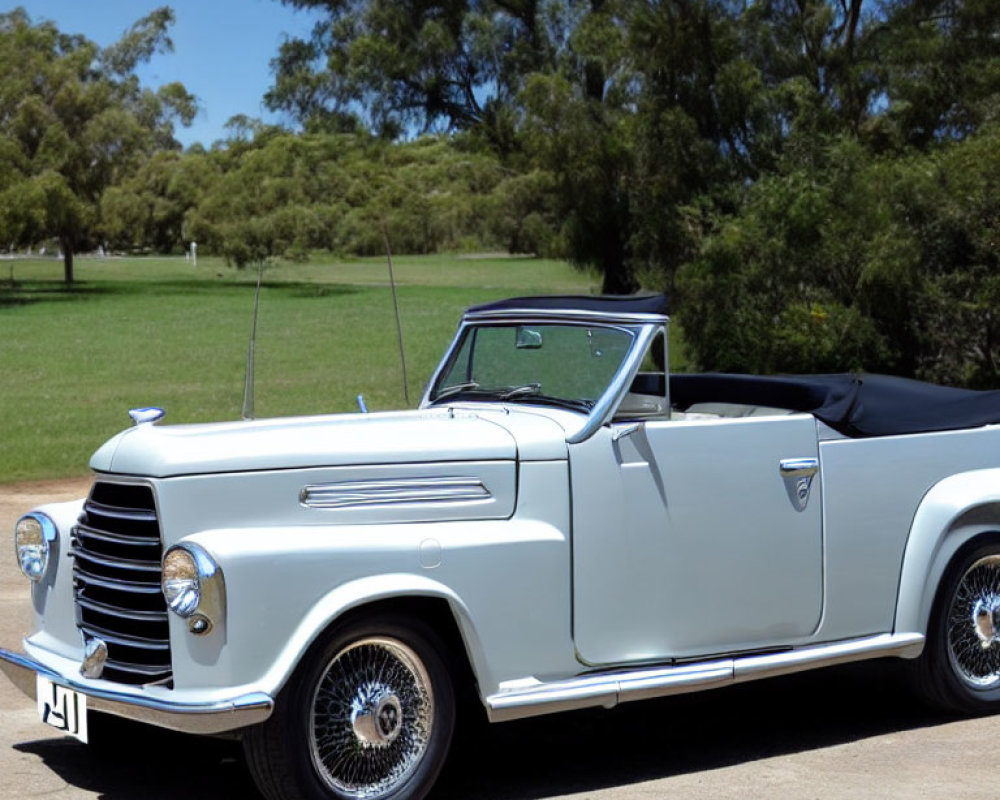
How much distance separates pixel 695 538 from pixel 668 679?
546 mm

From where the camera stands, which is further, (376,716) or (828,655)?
(828,655)

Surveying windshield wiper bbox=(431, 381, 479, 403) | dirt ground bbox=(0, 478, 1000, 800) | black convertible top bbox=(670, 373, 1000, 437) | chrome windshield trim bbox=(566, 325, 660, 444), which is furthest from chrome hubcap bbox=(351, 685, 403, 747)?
black convertible top bbox=(670, 373, 1000, 437)

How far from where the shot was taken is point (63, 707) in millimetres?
5230

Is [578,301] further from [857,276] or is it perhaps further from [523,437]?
[857,276]

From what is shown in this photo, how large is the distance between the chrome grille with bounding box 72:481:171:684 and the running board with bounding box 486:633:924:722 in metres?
1.17

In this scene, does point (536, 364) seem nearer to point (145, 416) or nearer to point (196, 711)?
point (145, 416)

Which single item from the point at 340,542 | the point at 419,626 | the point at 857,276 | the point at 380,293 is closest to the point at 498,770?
the point at 419,626

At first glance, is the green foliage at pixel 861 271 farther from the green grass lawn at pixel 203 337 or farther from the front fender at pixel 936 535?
the front fender at pixel 936 535

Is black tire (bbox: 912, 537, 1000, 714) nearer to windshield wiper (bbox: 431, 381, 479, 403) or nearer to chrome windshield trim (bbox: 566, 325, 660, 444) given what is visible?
chrome windshield trim (bbox: 566, 325, 660, 444)

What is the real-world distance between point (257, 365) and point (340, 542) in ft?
96.2

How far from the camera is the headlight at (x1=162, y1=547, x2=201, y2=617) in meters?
4.87

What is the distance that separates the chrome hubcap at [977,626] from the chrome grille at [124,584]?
343cm

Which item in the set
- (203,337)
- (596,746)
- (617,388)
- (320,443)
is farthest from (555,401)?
(203,337)

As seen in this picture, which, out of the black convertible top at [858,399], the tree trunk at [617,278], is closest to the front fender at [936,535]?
the black convertible top at [858,399]
